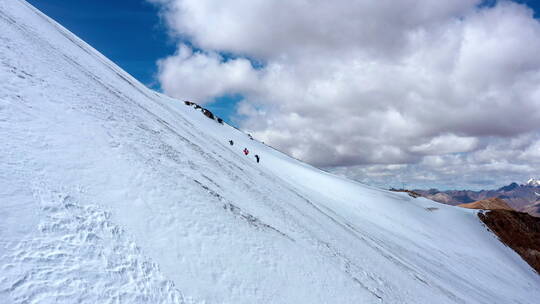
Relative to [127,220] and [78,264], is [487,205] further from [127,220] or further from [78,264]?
[78,264]

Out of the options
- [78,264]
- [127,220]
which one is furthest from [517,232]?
[78,264]

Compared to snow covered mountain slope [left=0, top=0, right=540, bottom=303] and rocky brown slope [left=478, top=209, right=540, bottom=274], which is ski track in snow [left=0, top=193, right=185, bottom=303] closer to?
snow covered mountain slope [left=0, top=0, right=540, bottom=303]

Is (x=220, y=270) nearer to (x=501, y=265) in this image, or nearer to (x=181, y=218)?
(x=181, y=218)

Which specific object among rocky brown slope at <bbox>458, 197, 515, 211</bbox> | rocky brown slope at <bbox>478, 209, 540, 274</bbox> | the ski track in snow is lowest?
the ski track in snow

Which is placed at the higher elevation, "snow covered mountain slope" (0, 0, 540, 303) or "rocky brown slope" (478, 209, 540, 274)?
"rocky brown slope" (478, 209, 540, 274)

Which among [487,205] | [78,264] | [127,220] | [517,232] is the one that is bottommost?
[78,264]

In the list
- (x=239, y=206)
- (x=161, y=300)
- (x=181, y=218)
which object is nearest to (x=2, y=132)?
(x=181, y=218)

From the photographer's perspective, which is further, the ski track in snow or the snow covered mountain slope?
the snow covered mountain slope

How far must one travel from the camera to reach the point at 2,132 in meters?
7.77

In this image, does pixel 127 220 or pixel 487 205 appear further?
pixel 487 205

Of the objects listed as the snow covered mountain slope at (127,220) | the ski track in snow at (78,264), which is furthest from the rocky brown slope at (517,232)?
the ski track in snow at (78,264)

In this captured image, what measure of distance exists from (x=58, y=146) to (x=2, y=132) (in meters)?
1.32

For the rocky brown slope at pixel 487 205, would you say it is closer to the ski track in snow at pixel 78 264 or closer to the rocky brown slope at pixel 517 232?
the rocky brown slope at pixel 517 232

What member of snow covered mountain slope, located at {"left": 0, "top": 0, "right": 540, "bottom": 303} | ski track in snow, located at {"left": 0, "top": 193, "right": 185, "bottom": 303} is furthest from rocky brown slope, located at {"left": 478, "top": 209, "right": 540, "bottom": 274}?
ski track in snow, located at {"left": 0, "top": 193, "right": 185, "bottom": 303}
